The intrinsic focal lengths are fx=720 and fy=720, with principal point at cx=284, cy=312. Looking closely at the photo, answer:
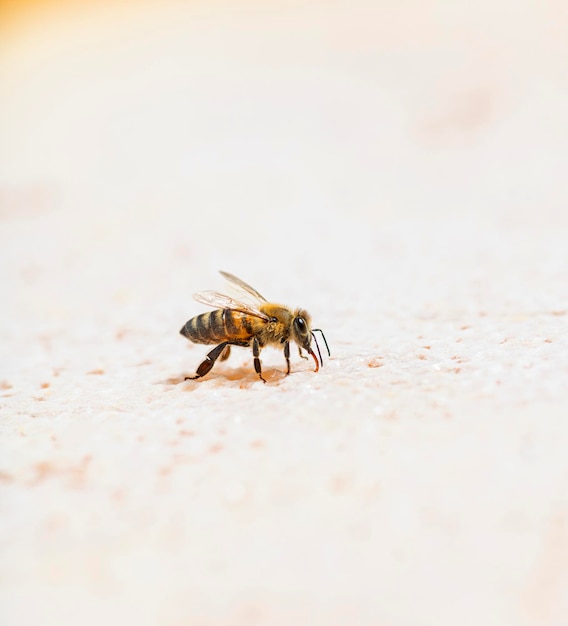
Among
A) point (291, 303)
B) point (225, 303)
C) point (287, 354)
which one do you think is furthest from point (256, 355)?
point (291, 303)

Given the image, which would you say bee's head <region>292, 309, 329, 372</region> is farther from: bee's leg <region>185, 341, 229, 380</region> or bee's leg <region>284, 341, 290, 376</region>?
bee's leg <region>185, 341, 229, 380</region>

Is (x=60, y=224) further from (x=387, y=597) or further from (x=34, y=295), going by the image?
(x=387, y=597)

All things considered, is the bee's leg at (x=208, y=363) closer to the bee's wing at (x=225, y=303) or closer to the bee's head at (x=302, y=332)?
the bee's wing at (x=225, y=303)

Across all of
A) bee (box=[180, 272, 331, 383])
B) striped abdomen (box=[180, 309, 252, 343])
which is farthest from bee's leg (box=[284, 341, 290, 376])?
striped abdomen (box=[180, 309, 252, 343])

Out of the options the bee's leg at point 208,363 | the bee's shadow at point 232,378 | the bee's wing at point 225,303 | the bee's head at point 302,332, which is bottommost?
the bee's shadow at point 232,378

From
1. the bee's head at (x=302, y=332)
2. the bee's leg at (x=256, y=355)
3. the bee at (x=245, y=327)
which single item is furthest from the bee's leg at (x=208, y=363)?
the bee's head at (x=302, y=332)

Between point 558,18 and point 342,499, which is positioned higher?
point 558,18

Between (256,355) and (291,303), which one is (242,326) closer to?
(256,355)

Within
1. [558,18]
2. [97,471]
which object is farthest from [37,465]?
[558,18]
